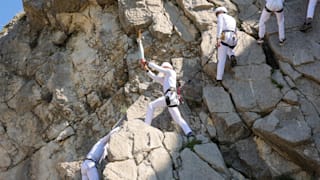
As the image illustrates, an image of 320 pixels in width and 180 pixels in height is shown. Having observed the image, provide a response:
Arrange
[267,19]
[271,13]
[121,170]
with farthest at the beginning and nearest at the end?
[267,19] < [271,13] < [121,170]

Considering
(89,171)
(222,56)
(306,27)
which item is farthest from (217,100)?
(89,171)

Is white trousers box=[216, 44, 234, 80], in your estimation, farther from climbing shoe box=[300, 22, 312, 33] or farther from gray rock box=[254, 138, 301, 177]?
climbing shoe box=[300, 22, 312, 33]

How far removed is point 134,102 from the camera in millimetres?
14844

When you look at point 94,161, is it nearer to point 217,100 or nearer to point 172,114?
point 172,114

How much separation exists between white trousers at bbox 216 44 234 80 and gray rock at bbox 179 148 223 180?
2655mm

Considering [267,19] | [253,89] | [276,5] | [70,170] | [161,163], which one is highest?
[276,5]

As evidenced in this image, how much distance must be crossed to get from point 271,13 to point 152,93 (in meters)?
3.95

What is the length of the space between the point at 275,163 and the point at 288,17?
184 inches

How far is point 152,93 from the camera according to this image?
48.7ft

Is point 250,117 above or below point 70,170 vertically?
above

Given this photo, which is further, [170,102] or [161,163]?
[170,102]

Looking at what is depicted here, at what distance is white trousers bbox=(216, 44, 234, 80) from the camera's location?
1362 cm

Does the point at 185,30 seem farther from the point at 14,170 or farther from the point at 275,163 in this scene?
the point at 14,170

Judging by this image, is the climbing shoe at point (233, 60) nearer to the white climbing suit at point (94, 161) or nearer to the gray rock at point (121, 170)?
the white climbing suit at point (94, 161)
